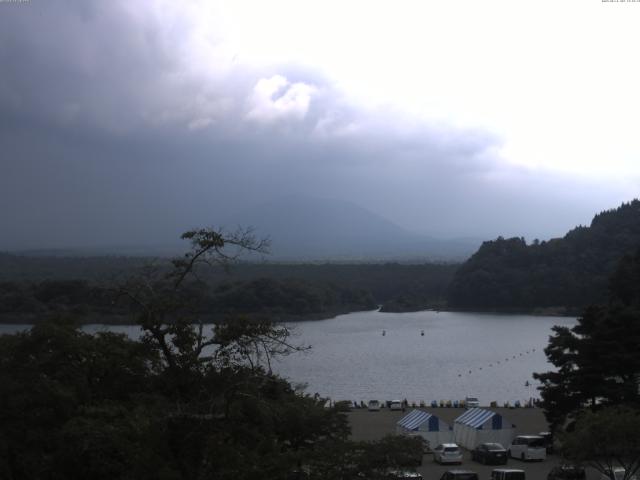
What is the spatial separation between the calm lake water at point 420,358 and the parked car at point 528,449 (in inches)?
295

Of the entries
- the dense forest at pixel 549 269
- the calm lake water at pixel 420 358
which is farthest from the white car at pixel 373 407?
the dense forest at pixel 549 269

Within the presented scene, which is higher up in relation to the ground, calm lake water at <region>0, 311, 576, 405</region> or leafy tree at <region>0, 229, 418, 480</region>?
leafy tree at <region>0, 229, 418, 480</region>

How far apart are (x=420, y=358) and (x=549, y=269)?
24.9 m

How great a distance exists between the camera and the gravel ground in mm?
10281

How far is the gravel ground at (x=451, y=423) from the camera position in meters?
10.3

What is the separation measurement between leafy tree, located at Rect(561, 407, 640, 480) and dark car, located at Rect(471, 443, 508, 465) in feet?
10.2

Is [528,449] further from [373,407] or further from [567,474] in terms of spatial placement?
[373,407]

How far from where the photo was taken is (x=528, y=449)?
36.3 ft

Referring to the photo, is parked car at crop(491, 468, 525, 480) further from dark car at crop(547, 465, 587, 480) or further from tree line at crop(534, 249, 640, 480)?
tree line at crop(534, 249, 640, 480)

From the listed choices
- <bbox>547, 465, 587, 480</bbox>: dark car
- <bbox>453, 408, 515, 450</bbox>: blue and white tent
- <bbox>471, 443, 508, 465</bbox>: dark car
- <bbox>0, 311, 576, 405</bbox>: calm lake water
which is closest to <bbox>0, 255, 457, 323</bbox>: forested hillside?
<bbox>0, 311, 576, 405</bbox>: calm lake water

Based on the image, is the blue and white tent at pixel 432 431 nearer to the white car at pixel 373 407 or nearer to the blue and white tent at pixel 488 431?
the blue and white tent at pixel 488 431

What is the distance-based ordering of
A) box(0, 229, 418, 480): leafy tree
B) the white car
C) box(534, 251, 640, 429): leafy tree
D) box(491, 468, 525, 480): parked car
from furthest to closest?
the white car → box(534, 251, 640, 429): leafy tree → box(491, 468, 525, 480): parked car → box(0, 229, 418, 480): leafy tree

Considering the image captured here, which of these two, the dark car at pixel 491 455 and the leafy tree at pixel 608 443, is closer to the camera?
the leafy tree at pixel 608 443

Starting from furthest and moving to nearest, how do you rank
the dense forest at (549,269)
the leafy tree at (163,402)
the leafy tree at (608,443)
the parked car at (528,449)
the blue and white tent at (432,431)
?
the dense forest at (549,269) → the blue and white tent at (432,431) → the parked car at (528,449) → the leafy tree at (608,443) → the leafy tree at (163,402)
